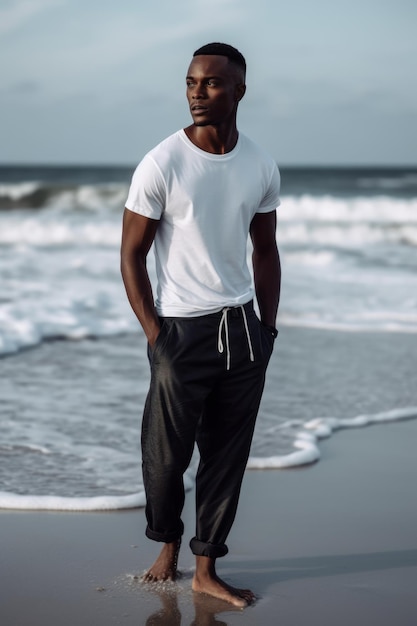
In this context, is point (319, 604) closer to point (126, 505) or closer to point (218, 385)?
point (218, 385)

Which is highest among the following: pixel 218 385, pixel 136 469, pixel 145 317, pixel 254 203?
pixel 254 203

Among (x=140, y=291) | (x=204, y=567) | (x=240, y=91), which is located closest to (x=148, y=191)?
(x=140, y=291)

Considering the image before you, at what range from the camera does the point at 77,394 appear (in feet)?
20.3

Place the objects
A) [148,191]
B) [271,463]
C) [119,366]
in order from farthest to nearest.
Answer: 1. [119,366]
2. [271,463]
3. [148,191]

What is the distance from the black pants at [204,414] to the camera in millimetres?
2984

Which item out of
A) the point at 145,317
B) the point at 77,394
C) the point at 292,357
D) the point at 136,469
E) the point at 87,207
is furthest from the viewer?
the point at 87,207

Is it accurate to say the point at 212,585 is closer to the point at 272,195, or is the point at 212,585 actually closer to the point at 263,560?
the point at 263,560

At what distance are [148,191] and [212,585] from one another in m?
1.28

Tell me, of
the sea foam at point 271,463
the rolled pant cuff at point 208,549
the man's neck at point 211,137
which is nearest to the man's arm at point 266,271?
the man's neck at point 211,137

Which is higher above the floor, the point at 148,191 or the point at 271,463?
the point at 148,191

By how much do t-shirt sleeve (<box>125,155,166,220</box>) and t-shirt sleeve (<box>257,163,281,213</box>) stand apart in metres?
0.39

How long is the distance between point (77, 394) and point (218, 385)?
3.21 m

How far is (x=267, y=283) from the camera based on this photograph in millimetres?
3281

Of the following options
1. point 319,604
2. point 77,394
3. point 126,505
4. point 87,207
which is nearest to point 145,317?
point 319,604
